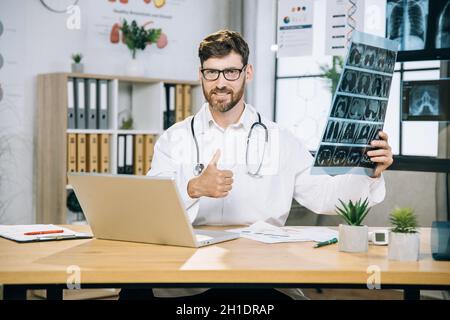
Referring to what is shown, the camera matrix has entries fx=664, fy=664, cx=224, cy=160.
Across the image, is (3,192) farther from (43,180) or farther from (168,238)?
(168,238)

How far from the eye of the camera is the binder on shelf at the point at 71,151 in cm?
384

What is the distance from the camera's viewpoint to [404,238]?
1544 millimetres

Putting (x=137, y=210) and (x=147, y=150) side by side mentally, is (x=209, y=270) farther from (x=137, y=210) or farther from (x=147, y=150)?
(x=147, y=150)

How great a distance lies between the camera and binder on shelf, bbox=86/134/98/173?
12.9ft

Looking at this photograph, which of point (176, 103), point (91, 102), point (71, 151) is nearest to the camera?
point (71, 151)

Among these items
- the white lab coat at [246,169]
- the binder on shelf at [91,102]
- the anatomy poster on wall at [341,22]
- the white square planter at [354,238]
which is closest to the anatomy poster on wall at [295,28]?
the anatomy poster on wall at [341,22]

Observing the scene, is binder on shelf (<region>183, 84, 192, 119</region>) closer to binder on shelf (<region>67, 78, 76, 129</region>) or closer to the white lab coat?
binder on shelf (<region>67, 78, 76, 129</region>)

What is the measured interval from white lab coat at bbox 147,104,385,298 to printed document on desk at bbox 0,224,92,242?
17.5 inches

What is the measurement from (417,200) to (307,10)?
1549 millimetres

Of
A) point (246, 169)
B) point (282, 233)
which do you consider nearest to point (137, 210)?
point (282, 233)

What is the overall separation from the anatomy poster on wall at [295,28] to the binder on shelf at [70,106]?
1.56 m

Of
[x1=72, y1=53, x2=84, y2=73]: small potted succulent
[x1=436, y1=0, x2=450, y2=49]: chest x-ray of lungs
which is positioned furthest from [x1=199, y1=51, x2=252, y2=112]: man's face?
[x1=72, y1=53, x2=84, y2=73]: small potted succulent

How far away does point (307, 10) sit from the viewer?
181 inches

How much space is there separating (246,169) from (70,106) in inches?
71.6
